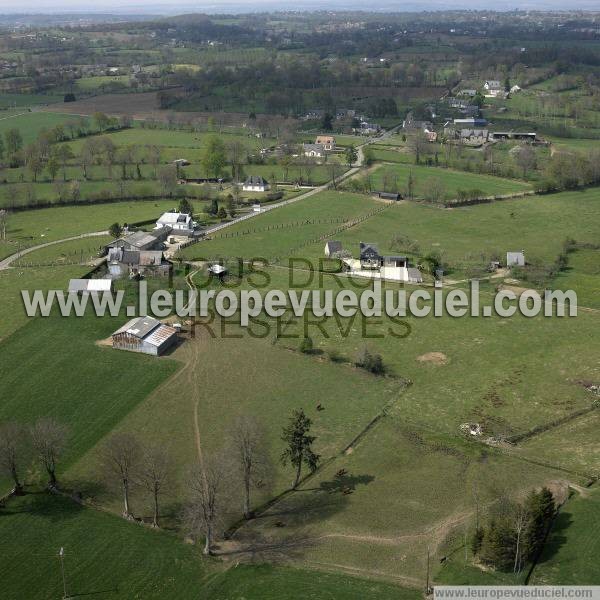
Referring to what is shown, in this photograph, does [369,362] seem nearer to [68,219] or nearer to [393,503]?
[393,503]

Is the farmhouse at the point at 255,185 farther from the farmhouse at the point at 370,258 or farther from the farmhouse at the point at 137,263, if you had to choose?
the farmhouse at the point at 370,258

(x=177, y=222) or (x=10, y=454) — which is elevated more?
(x=177, y=222)

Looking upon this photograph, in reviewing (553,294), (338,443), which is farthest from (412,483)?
(553,294)

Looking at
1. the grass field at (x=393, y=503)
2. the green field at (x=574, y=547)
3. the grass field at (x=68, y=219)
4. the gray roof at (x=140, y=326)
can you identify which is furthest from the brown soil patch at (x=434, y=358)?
the grass field at (x=68, y=219)

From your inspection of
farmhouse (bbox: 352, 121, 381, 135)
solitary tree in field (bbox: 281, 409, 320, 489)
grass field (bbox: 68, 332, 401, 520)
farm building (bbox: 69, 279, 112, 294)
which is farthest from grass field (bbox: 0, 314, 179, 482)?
farmhouse (bbox: 352, 121, 381, 135)

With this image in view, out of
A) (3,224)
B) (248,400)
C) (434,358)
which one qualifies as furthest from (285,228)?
(248,400)

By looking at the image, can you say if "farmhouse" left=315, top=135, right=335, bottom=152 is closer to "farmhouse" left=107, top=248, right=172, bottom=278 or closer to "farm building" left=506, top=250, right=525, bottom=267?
"farm building" left=506, top=250, right=525, bottom=267

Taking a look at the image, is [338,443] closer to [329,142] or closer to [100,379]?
[100,379]
